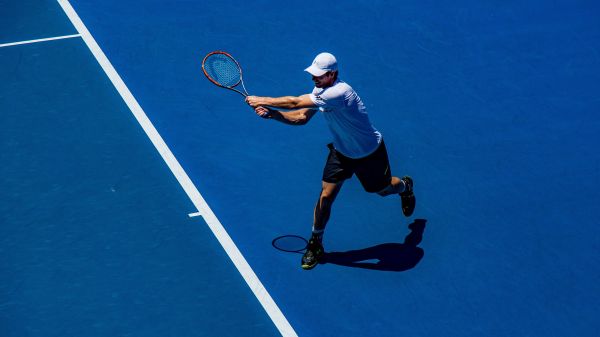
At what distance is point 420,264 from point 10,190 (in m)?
4.51

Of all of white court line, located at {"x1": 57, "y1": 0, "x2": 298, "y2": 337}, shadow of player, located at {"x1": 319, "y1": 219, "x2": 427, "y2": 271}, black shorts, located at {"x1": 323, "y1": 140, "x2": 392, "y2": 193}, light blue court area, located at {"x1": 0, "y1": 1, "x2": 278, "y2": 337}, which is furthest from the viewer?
shadow of player, located at {"x1": 319, "y1": 219, "x2": 427, "y2": 271}

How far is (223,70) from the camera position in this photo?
28.5ft

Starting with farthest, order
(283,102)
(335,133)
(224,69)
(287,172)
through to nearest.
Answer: (287,172) → (224,69) → (335,133) → (283,102)

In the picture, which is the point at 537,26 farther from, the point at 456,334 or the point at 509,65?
the point at 456,334

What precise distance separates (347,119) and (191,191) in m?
2.23

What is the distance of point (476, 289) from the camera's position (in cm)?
800

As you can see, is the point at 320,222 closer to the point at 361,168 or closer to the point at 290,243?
the point at 290,243

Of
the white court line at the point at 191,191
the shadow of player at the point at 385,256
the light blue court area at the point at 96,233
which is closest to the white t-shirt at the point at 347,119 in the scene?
the shadow of player at the point at 385,256

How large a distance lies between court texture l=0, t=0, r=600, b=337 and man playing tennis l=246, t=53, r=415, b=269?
567mm

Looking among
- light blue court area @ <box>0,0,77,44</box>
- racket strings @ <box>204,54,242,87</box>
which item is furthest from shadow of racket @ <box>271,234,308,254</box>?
light blue court area @ <box>0,0,77,44</box>

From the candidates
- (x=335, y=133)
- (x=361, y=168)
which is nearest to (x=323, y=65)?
(x=335, y=133)

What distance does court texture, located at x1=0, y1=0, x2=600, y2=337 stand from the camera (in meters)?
7.72

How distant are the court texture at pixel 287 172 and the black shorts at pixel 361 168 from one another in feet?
2.44

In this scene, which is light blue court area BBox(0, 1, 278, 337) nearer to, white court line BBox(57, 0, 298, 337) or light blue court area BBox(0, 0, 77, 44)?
white court line BBox(57, 0, 298, 337)
